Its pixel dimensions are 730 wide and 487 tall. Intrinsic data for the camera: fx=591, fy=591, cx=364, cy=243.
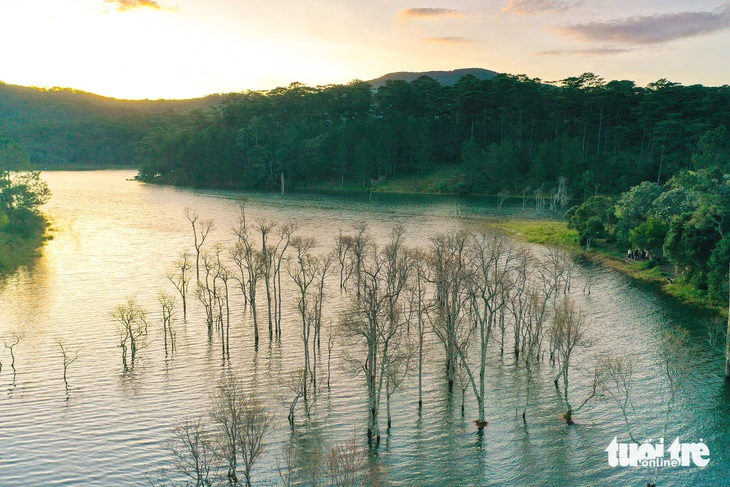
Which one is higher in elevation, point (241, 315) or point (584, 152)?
point (584, 152)

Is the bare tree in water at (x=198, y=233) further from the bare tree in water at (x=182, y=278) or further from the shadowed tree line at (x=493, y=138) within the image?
the shadowed tree line at (x=493, y=138)

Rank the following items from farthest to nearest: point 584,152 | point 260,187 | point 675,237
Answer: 1. point 260,187
2. point 584,152
3. point 675,237

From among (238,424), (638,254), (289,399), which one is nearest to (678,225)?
(638,254)

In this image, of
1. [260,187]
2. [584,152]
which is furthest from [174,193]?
[584,152]

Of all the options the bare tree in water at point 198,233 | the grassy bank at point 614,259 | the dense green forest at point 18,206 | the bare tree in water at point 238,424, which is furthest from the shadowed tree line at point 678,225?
A: the dense green forest at point 18,206

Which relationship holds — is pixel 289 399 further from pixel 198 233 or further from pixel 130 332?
pixel 198 233

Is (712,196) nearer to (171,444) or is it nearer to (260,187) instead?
(171,444)
